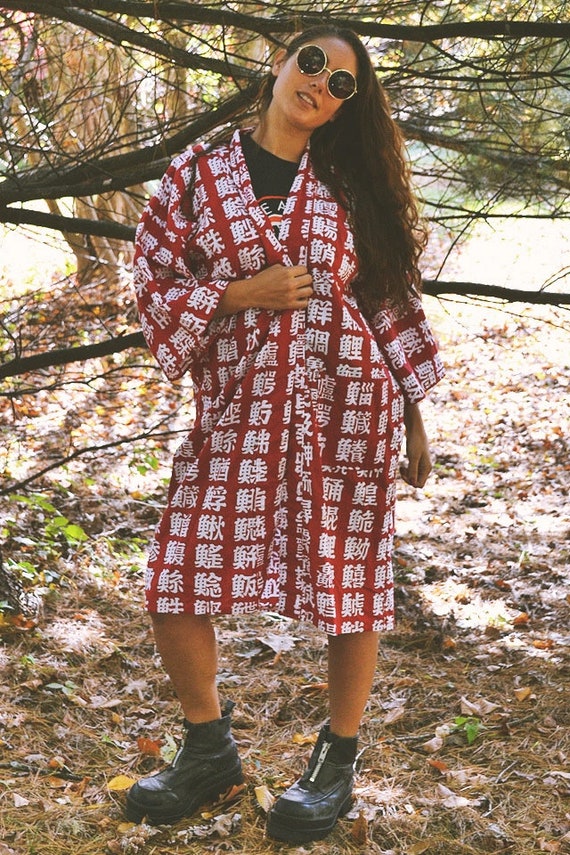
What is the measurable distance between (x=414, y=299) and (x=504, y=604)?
197cm

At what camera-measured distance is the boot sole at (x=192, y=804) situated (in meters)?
2.30

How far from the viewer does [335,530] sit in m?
2.24

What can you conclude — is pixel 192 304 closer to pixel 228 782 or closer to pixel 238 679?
pixel 228 782

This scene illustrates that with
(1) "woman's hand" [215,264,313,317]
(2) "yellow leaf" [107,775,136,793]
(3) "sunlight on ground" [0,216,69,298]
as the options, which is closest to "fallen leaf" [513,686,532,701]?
(2) "yellow leaf" [107,775,136,793]

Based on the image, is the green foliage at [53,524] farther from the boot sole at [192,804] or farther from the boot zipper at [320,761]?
the boot zipper at [320,761]

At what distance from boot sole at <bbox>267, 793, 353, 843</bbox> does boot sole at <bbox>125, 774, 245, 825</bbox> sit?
17 cm

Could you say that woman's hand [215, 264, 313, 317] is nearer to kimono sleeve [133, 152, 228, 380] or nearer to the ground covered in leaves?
kimono sleeve [133, 152, 228, 380]

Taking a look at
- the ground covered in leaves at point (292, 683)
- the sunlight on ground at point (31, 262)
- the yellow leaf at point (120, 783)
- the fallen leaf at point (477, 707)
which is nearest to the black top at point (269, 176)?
the ground covered in leaves at point (292, 683)

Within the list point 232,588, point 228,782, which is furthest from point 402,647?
point 232,588

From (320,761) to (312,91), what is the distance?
5.44ft

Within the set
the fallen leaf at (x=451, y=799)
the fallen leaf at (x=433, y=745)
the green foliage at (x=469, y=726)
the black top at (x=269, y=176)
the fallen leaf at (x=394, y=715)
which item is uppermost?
the black top at (x=269, y=176)

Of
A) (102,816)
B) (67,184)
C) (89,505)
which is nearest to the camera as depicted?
(102,816)

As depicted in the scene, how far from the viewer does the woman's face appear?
2203 millimetres

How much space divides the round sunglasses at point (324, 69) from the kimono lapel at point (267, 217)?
0.19 meters
